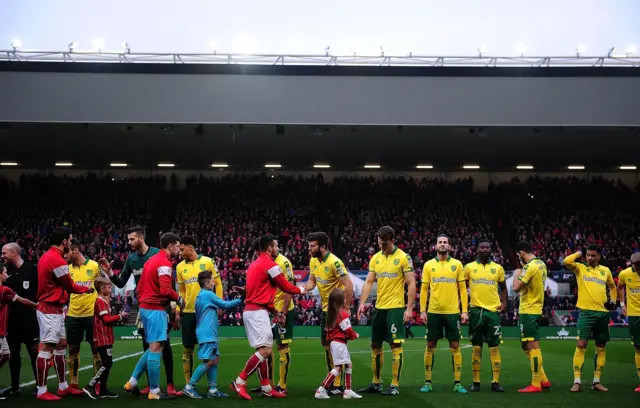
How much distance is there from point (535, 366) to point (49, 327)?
8.28m

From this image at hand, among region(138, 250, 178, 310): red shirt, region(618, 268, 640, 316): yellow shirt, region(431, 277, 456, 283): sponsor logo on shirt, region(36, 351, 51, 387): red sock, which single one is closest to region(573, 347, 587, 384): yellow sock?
region(618, 268, 640, 316): yellow shirt

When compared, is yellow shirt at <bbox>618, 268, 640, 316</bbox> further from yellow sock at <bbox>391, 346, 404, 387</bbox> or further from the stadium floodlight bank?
the stadium floodlight bank

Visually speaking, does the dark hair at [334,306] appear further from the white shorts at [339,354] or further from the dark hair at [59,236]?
the dark hair at [59,236]

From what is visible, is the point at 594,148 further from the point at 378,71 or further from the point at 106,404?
the point at 106,404

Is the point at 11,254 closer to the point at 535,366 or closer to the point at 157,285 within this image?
the point at 157,285

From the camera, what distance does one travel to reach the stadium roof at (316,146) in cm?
3162

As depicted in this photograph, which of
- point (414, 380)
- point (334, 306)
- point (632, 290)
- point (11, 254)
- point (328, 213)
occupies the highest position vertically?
point (328, 213)

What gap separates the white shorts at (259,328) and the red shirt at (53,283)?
2715 mm

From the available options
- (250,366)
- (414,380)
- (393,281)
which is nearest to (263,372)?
(250,366)

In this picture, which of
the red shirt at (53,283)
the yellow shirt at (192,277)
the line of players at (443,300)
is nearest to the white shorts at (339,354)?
the line of players at (443,300)

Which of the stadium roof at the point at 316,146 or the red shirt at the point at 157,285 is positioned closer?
the red shirt at the point at 157,285

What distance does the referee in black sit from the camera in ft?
37.8

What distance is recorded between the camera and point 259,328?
11.0 meters

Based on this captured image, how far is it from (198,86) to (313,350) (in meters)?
12.7
